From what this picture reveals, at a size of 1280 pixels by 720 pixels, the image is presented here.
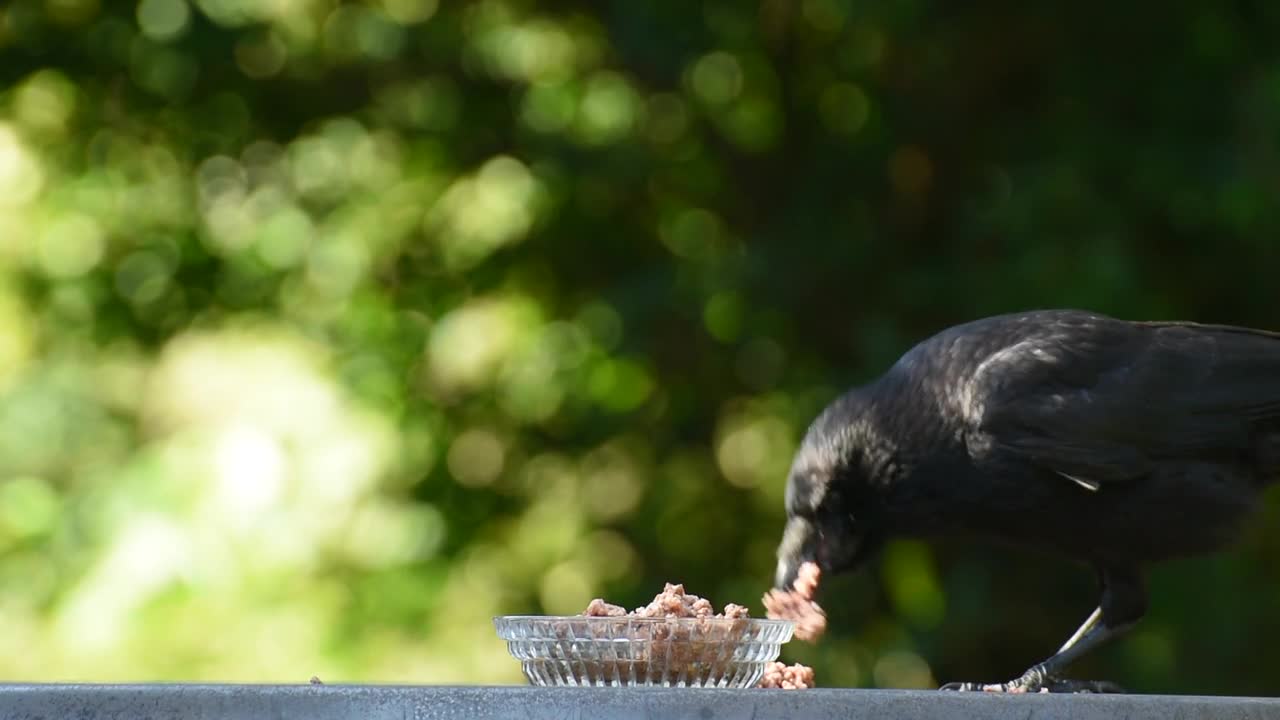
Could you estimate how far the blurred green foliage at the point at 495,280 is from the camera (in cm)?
643

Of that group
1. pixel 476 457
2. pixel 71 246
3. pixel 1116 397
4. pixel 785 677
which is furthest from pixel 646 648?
pixel 71 246

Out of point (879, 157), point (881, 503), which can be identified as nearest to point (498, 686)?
point (881, 503)

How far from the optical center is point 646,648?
8.53ft

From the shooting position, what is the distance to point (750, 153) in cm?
709

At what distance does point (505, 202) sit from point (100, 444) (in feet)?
6.57

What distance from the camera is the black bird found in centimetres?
389

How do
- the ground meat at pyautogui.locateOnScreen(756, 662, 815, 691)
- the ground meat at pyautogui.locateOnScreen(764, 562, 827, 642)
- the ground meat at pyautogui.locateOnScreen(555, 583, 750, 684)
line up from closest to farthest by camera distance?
1. the ground meat at pyautogui.locateOnScreen(555, 583, 750, 684)
2. the ground meat at pyautogui.locateOnScreen(756, 662, 815, 691)
3. the ground meat at pyautogui.locateOnScreen(764, 562, 827, 642)

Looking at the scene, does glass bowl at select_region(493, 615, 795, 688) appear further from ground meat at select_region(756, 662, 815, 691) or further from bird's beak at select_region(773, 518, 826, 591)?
bird's beak at select_region(773, 518, 826, 591)

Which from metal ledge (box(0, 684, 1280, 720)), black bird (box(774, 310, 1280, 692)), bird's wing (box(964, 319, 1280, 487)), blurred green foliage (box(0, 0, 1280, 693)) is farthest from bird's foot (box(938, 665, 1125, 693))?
blurred green foliage (box(0, 0, 1280, 693))

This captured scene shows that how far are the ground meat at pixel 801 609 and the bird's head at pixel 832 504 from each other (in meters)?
0.34

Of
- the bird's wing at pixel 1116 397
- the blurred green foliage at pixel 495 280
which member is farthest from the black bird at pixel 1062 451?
the blurred green foliage at pixel 495 280

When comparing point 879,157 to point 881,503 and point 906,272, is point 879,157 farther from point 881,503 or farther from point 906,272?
point 881,503

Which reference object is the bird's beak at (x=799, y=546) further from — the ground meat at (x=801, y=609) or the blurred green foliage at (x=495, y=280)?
the blurred green foliage at (x=495, y=280)

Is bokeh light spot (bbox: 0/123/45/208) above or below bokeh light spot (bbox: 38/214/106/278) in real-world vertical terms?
above
